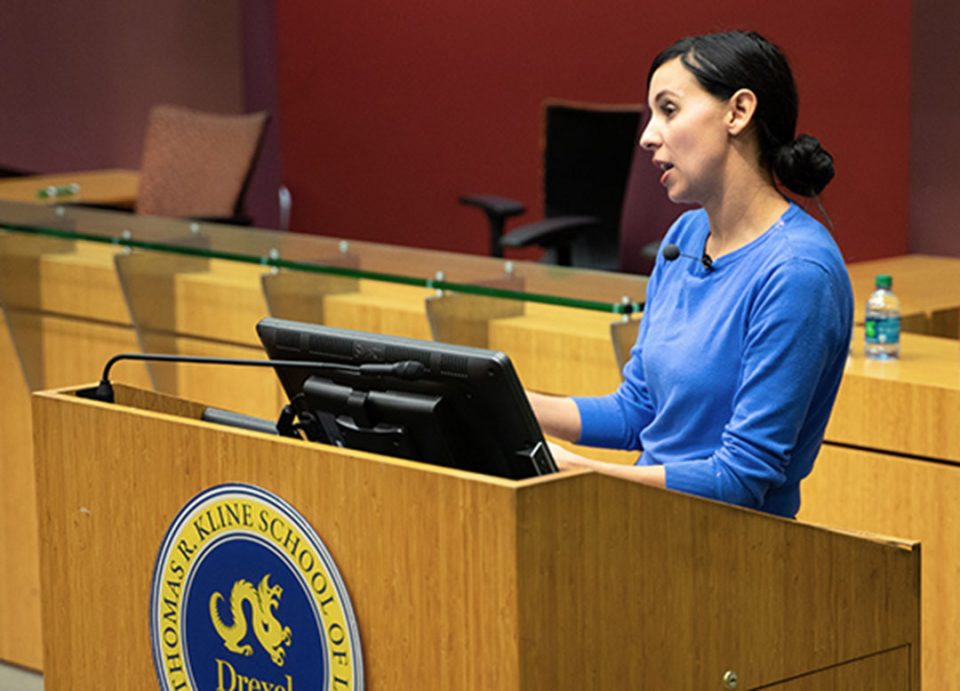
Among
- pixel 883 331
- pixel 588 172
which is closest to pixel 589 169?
pixel 588 172

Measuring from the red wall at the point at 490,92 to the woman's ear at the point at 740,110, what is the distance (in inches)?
136

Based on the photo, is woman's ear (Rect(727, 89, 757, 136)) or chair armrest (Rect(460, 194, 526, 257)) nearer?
woman's ear (Rect(727, 89, 757, 136))

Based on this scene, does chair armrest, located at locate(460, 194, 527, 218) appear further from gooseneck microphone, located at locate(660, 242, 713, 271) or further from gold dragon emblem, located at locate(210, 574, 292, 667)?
gold dragon emblem, located at locate(210, 574, 292, 667)

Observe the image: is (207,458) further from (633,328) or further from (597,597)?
(633,328)

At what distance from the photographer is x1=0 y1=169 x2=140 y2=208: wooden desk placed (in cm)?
635

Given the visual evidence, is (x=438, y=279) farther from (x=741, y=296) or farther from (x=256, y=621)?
(x=256, y=621)

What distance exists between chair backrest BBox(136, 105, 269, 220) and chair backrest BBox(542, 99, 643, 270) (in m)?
1.19

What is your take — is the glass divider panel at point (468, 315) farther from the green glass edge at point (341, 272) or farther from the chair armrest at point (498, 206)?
the chair armrest at point (498, 206)

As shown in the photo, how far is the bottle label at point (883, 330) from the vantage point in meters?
3.01

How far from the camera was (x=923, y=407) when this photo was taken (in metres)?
2.80

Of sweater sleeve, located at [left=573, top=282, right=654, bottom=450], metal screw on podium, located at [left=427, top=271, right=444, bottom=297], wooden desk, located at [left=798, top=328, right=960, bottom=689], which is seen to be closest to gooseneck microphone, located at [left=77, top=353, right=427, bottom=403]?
sweater sleeve, located at [left=573, top=282, right=654, bottom=450]

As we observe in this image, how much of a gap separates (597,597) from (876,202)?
4.10 meters

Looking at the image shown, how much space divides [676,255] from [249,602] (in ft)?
2.41

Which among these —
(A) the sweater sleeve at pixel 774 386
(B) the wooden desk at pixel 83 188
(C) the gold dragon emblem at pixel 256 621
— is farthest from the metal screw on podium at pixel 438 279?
(B) the wooden desk at pixel 83 188
